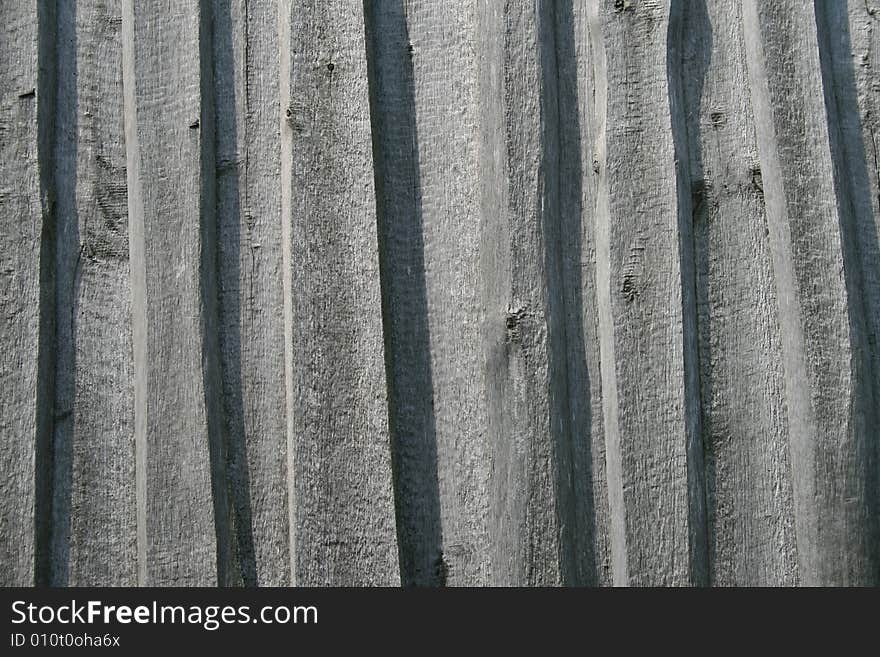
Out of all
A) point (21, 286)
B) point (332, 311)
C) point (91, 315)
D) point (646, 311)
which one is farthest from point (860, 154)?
point (21, 286)

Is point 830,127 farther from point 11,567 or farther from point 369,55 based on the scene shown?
point 11,567

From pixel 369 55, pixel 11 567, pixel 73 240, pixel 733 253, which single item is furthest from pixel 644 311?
pixel 11 567

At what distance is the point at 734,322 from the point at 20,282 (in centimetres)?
161

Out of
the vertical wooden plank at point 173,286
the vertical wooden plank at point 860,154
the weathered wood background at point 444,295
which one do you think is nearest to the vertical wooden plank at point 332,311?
Answer: the weathered wood background at point 444,295

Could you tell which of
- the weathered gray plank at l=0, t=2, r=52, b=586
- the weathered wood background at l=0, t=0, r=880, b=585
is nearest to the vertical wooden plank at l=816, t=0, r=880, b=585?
the weathered wood background at l=0, t=0, r=880, b=585

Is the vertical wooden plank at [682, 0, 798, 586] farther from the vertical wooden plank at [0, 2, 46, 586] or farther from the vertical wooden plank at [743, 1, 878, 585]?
the vertical wooden plank at [0, 2, 46, 586]

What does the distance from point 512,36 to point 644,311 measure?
27.0 inches

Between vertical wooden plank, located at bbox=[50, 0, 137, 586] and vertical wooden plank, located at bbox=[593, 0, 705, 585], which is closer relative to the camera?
vertical wooden plank, located at bbox=[593, 0, 705, 585]

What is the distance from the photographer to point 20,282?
7.63 ft

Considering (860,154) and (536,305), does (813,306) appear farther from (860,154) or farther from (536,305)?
(536,305)

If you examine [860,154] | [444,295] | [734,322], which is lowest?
[734,322]

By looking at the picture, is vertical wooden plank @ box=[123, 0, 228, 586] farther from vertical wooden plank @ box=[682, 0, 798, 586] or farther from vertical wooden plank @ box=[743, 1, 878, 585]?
vertical wooden plank @ box=[743, 1, 878, 585]

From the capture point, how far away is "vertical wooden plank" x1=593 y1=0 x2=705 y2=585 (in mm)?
2182

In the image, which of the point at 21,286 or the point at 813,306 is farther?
the point at 21,286
